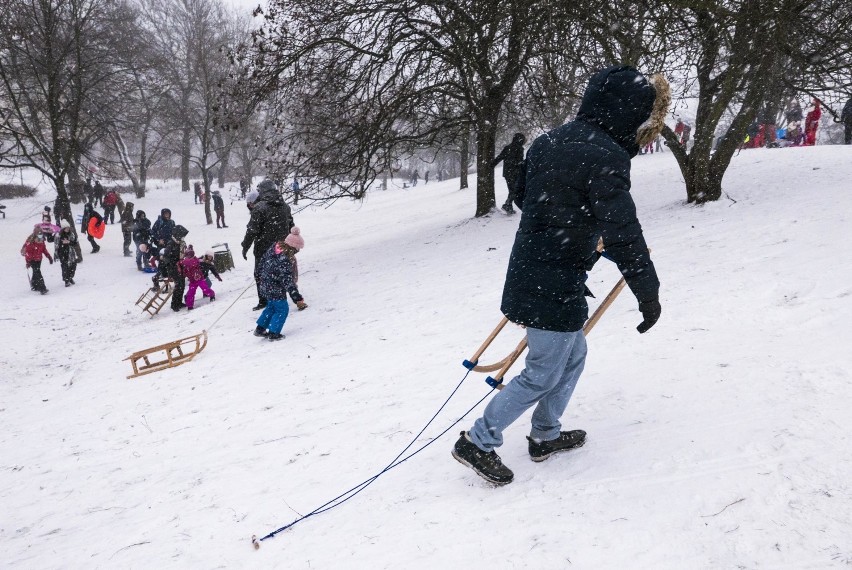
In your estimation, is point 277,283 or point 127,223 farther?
point 127,223

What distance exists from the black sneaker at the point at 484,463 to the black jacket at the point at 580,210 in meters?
0.81

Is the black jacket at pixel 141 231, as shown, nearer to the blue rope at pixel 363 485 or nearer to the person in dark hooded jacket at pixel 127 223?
the person in dark hooded jacket at pixel 127 223

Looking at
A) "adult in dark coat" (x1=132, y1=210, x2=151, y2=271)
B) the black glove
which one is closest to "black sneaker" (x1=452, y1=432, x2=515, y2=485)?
the black glove

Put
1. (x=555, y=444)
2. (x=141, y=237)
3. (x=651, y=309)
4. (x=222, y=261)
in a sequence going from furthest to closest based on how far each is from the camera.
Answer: (x=141, y=237) < (x=222, y=261) < (x=555, y=444) < (x=651, y=309)

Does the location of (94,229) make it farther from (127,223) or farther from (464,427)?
(464,427)

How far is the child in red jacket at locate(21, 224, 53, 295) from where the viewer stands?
1256 cm

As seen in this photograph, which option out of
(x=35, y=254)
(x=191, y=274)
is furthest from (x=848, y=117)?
(x=35, y=254)

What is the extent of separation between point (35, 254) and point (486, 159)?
11.4 metres

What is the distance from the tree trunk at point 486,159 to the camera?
11789 mm

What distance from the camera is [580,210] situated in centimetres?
242

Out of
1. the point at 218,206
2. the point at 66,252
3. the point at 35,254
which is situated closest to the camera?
the point at 35,254

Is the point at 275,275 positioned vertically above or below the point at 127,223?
below

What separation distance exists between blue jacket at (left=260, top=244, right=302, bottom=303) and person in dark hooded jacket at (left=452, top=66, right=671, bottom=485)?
15.0ft

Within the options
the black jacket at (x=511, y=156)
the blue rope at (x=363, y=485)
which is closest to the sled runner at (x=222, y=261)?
the black jacket at (x=511, y=156)
